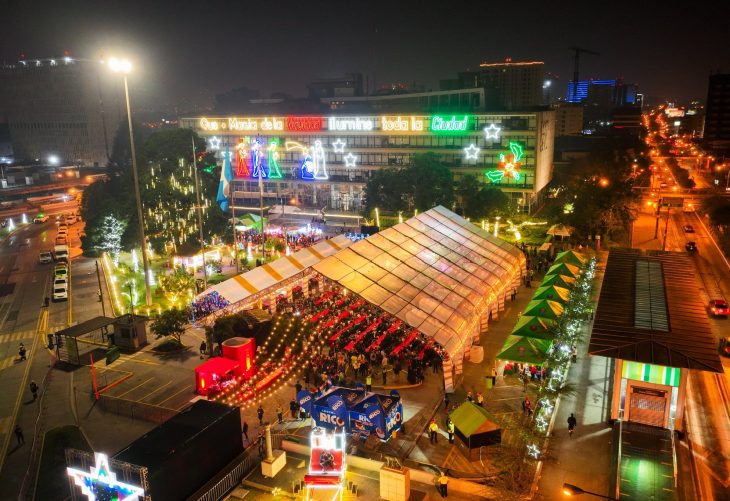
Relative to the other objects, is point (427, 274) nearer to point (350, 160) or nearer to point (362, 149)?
point (362, 149)

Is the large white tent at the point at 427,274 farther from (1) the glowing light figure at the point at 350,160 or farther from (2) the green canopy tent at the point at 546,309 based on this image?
(1) the glowing light figure at the point at 350,160

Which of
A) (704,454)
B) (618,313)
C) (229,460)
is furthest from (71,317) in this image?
(704,454)

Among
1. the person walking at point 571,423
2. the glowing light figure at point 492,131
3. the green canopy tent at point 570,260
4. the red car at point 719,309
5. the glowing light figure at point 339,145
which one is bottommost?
the person walking at point 571,423

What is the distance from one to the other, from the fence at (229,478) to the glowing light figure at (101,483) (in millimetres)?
2945

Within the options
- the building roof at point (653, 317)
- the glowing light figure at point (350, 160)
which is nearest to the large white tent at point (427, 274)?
the building roof at point (653, 317)

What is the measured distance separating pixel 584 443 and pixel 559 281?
47.3ft

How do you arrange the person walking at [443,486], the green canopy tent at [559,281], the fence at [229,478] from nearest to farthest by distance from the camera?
the fence at [229,478], the person walking at [443,486], the green canopy tent at [559,281]

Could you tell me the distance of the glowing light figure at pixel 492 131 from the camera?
69.3 m

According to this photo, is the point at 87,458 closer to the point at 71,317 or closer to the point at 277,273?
the point at 277,273

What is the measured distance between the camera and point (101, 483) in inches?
567

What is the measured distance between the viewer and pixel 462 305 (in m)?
29.0

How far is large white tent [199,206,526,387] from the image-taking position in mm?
25922

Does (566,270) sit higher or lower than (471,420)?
higher

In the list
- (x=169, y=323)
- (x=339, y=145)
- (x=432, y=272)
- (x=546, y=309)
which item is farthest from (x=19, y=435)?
(x=339, y=145)
